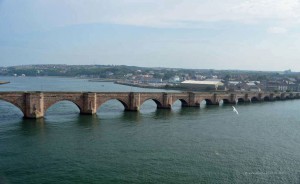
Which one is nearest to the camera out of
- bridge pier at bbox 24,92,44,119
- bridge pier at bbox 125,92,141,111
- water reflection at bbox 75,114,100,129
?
water reflection at bbox 75,114,100,129

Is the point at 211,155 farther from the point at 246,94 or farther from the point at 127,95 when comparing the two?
the point at 246,94

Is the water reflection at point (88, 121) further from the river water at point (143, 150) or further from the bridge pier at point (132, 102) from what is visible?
the bridge pier at point (132, 102)

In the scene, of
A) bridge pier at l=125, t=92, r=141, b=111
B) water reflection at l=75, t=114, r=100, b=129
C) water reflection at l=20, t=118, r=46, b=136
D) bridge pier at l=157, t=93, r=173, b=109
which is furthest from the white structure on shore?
water reflection at l=20, t=118, r=46, b=136

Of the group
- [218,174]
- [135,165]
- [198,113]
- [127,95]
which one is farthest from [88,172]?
[198,113]

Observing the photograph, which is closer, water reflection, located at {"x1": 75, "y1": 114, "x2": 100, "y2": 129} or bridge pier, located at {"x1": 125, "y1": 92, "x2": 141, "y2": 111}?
water reflection, located at {"x1": 75, "y1": 114, "x2": 100, "y2": 129}

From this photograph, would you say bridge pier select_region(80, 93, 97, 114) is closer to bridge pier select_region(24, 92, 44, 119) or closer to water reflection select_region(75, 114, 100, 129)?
water reflection select_region(75, 114, 100, 129)

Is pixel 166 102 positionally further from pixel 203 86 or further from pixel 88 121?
pixel 203 86
